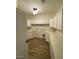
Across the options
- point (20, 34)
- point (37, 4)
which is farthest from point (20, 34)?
point (37, 4)

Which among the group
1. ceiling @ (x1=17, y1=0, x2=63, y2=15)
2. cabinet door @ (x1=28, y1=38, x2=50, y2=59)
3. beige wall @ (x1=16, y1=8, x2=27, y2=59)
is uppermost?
ceiling @ (x1=17, y1=0, x2=63, y2=15)

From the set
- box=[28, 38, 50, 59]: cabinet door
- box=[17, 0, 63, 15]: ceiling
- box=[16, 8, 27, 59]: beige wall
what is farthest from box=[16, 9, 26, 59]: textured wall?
box=[28, 38, 50, 59]: cabinet door

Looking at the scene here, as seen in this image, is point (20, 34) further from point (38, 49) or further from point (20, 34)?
point (38, 49)

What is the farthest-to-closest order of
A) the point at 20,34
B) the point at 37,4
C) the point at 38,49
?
the point at 38,49, the point at 37,4, the point at 20,34

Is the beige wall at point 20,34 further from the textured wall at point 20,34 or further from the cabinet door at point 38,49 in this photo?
the cabinet door at point 38,49

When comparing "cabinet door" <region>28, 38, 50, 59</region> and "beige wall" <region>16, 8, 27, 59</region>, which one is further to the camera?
"cabinet door" <region>28, 38, 50, 59</region>

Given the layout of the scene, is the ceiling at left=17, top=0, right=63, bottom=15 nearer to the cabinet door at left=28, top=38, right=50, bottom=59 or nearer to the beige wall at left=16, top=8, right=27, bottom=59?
the beige wall at left=16, top=8, right=27, bottom=59
